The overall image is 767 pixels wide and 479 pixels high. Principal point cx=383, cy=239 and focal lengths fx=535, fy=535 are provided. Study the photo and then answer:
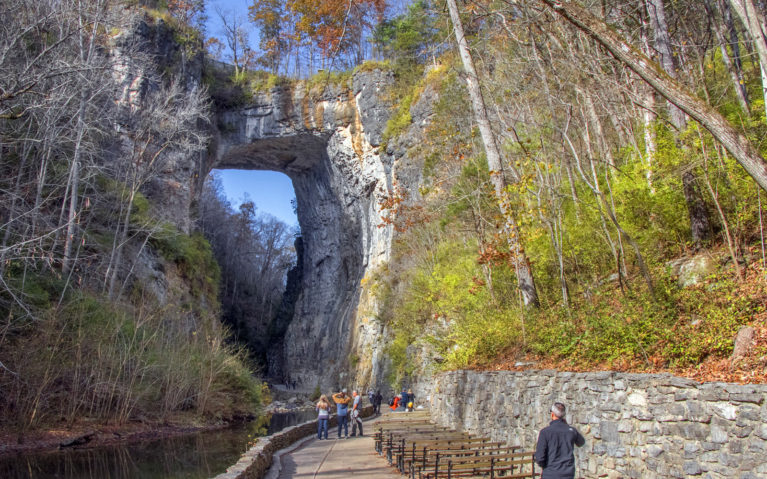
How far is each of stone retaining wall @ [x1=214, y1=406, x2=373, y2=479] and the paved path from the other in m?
0.31

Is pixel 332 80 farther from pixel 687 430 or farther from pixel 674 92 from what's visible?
pixel 687 430

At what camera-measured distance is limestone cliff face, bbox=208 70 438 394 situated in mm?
30422

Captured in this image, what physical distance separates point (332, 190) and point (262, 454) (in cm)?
2892

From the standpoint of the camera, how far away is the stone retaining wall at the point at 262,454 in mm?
6842

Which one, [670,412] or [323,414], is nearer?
[670,412]

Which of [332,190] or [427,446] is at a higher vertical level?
[332,190]

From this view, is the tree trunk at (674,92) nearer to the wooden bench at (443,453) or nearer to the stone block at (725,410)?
the stone block at (725,410)

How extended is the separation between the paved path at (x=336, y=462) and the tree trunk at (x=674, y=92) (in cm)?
619

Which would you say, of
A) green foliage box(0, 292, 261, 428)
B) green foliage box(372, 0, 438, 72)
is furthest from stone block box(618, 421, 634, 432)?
green foliage box(372, 0, 438, 72)

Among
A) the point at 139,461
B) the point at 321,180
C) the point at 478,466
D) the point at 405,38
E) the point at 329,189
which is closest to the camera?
the point at 478,466

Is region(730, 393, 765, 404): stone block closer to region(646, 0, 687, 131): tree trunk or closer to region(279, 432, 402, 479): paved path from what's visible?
region(279, 432, 402, 479): paved path

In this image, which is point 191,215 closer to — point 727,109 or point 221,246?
point 221,246

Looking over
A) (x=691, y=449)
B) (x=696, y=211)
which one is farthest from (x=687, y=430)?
(x=696, y=211)

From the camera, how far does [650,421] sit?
5.25 meters
